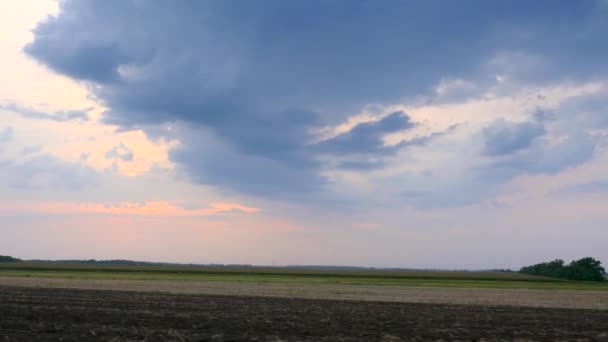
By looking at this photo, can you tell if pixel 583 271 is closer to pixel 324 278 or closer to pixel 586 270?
pixel 586 270

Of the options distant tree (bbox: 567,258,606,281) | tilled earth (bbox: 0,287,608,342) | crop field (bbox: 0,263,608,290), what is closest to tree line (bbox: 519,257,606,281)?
distant tree (bbox: 567,258,606,281)

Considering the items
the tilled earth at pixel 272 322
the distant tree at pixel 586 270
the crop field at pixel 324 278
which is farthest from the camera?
the distant tree at pixel 586 270

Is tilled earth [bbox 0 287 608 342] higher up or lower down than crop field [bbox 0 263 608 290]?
higher up

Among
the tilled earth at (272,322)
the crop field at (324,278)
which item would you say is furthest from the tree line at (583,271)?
the tilled earth at (272,322)

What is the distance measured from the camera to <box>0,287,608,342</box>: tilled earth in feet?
63.8

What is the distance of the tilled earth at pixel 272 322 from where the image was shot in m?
19.4

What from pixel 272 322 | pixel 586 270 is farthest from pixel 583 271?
pixel 272 322

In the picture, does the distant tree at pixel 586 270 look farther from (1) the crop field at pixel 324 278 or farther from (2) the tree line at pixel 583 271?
(1) the crop field at pixel 324 278

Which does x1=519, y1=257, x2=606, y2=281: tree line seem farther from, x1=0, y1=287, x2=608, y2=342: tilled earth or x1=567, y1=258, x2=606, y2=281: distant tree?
x1=0, y1=287, x2=608, y2=342: tilled earth

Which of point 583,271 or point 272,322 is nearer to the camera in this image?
point 272,322

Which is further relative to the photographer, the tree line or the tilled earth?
the tree line

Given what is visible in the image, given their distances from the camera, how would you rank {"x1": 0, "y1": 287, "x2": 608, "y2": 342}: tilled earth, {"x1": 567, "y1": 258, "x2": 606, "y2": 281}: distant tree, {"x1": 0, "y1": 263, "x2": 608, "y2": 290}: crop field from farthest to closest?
{"x1": 567, "y1": 258, "x2": 606, "y2": 281}: distant tree, {"x1": 0, "y1": 263, "x2": 608, "y2": 290}: crop field, {"x1": 0, "y1": 287, "x2": 608, "y2": 342}: tilled earth

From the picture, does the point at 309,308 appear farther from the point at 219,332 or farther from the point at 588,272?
the point at 588,272

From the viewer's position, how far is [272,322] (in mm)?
23578
